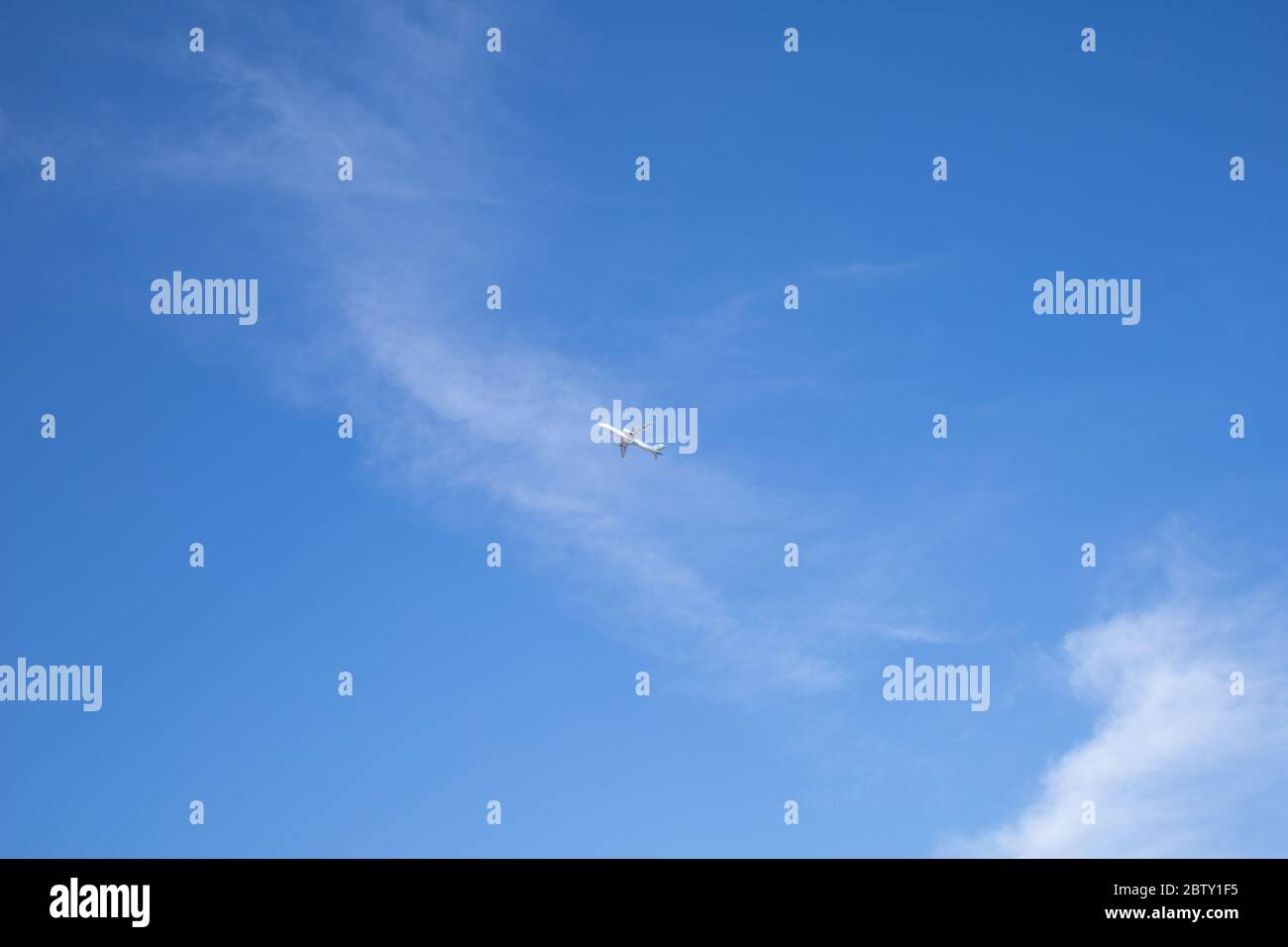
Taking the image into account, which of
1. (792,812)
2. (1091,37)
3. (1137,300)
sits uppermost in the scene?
(1091,37)
